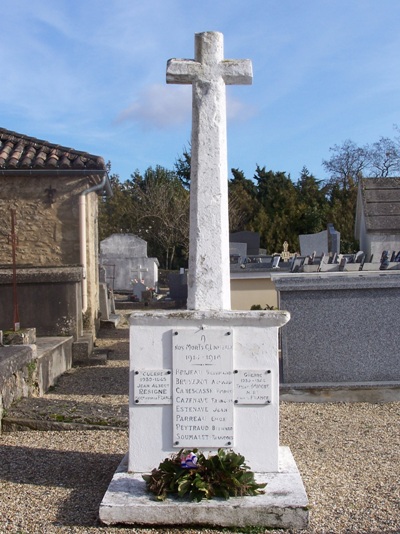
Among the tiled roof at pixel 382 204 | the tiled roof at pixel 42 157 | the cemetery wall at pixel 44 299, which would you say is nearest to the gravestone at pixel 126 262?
the tiled roof at pixel 382 204

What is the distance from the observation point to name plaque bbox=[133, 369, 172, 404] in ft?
15.8

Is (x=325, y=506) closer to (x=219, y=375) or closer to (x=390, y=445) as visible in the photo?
(x=219, y=375)

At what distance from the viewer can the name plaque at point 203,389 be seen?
4809 millimetres

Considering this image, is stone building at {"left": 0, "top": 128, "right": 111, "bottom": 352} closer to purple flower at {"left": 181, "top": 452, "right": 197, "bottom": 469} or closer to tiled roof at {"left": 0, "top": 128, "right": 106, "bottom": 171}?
tiled roof at {"left": 0, "top": 128, "right": 106, "bottom": 171}

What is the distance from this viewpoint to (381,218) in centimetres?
1509

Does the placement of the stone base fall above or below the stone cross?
Result: below

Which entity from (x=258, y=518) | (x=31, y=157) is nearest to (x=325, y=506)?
(x=258, y=518)

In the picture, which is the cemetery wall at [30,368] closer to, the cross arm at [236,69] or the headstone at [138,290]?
the cross arm at [236,69]

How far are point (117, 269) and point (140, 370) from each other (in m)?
22.2

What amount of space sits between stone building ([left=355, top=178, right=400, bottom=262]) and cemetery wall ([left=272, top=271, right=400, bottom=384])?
6.38 metres

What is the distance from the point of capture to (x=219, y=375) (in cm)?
482

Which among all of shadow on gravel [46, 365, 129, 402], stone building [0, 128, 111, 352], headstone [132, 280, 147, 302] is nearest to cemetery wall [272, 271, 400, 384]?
shadow on gravel [46, 365, 129, 402]

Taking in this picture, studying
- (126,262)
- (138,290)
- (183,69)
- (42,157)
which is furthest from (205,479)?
(126,262)

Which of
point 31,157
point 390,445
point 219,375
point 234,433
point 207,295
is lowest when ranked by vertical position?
point 390,445
